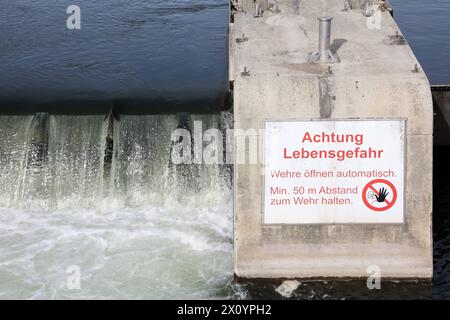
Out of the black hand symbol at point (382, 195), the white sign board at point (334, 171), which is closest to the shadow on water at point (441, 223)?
the white sign board at point (334, 171)

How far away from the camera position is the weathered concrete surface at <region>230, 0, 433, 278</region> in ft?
36.7

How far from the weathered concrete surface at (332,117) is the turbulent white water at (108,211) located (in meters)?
1.19

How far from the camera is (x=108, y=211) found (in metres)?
14.6

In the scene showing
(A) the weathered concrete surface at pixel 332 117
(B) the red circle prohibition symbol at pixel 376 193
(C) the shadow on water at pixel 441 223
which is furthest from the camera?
(C) the shadow on water at pixel 441 223

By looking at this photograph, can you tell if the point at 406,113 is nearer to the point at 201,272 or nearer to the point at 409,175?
the point at 409,175

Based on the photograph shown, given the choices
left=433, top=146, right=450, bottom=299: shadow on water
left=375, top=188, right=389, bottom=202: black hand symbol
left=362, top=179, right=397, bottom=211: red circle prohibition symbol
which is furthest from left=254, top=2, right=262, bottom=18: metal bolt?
left=375, top=188, right=389, bottom=202: black hand symbol

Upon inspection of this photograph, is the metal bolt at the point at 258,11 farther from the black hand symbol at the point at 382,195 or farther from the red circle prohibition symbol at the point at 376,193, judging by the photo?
the black hand symbol at the point at 382,195

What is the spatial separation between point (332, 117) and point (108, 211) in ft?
17.5

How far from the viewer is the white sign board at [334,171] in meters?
11.3

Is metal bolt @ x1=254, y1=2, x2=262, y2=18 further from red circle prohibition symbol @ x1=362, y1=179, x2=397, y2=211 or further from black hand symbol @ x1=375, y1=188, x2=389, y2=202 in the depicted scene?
black hand symbol @ x1=375, y1=188, x2=389, y2=202

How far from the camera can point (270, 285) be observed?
11.6 meters

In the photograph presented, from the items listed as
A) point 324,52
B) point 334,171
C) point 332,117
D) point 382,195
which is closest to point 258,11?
point 324,52

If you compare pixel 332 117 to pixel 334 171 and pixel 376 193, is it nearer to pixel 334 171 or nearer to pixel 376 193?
pixel 334 171

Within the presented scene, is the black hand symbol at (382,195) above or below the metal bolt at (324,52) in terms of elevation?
below
